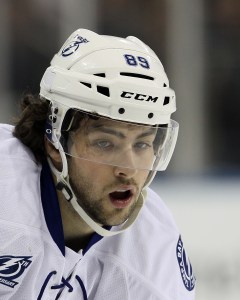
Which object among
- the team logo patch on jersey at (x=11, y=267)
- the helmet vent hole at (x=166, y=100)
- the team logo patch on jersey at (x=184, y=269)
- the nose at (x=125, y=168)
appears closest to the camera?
the team logo patch on jersey at (x=11, y=267)

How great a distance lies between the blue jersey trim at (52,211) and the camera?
2.13 meters

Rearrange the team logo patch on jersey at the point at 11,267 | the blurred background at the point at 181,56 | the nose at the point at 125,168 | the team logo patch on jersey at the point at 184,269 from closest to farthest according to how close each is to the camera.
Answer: the team logo patch on jersey at the point at 11,267 → the nose at the point at 125,168 → the team logo patch on jersey at the point at 184,269 → the blurred background at the point at 181,56

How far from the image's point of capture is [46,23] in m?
4.43

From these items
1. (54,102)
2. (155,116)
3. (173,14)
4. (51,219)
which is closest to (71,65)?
(54,102)

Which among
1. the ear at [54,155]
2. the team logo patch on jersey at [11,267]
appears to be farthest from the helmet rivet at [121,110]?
the team logo patch on jersey at [11,267]

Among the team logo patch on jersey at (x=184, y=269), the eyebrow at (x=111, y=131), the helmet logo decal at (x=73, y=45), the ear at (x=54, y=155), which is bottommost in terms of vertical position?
the team logo patch on jersey at (x=184, y=269)

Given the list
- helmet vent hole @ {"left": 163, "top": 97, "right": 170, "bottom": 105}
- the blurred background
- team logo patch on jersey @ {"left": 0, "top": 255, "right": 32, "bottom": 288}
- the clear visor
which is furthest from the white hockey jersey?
the blurred background

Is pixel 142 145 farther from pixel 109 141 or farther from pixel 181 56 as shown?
pixel 181 56

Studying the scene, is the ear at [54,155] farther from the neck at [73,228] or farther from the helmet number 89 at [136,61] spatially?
the helmet number 89 at [136,61]

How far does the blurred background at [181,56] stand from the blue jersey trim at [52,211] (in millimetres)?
1980

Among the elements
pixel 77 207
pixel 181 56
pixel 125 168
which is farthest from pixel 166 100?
pixel 181 56

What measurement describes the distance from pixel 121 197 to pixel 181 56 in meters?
2.38

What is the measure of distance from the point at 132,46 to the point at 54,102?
248mm

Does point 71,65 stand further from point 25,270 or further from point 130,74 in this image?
point 25,270
